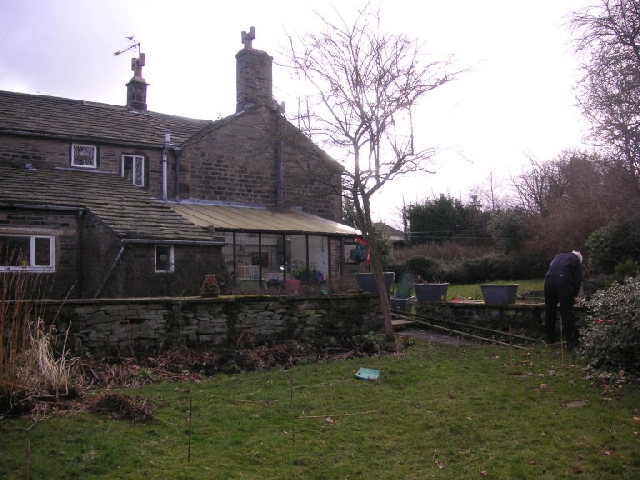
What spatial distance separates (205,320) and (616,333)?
6.25 m

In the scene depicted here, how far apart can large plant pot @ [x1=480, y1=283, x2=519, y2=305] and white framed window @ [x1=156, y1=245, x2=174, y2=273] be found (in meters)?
7.68

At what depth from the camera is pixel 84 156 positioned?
18.1 metres

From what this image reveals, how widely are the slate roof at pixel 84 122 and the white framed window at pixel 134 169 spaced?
0.51 meters

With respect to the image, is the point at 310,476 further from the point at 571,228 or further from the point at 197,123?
the point at 571,228

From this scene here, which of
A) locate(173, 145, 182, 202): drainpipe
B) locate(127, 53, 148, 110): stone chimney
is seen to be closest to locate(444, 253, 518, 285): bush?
locate(173, 145, 182, 202): drainpipe

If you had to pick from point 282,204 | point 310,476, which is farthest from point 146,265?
point 310,476

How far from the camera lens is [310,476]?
4.65 metres

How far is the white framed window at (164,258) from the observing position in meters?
14.3

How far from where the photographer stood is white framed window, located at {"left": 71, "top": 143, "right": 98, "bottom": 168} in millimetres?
17906

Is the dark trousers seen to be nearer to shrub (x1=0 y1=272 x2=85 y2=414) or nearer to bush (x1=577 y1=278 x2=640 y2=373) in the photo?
bush (x1=577 y1=278 x2=640 y2=373)

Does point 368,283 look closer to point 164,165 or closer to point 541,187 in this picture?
point 164,165

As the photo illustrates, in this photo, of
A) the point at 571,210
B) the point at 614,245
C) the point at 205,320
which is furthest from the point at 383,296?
the point at 571,210

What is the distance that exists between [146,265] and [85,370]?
254 inches

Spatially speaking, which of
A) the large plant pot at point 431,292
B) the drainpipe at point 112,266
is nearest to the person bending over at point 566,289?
the large plant pot at point 431,292
